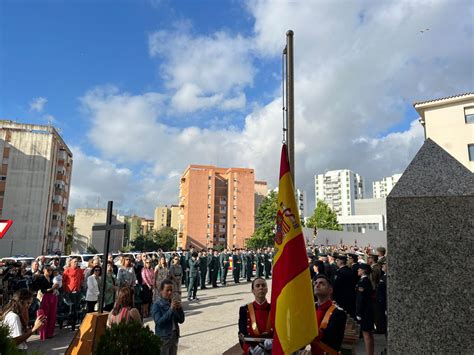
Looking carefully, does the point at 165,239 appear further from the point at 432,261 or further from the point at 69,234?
the point at 432,261

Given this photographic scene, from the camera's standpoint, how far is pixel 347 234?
35719 mm

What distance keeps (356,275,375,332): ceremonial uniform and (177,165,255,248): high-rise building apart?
8069cm

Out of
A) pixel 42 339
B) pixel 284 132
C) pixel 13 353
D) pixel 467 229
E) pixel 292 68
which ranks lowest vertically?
pixel 42 339

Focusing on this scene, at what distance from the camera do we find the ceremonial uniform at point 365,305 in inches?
269

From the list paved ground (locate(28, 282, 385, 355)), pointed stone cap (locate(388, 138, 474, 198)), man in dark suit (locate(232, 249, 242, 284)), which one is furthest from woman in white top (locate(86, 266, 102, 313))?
man in dark suit (locate(232, 249, 242, 284))

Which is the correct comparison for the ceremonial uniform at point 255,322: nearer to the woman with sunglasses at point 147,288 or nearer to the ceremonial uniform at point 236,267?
the woman with sunglasses at point 147,288

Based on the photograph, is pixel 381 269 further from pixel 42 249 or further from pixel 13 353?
pixel 42 249

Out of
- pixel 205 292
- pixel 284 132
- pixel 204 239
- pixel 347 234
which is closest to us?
pixel 284 132

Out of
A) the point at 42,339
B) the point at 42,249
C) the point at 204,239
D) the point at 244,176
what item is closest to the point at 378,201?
the point at 244,176

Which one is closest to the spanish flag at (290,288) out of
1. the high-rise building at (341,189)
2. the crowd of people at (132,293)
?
the crowd of people at (132,293)

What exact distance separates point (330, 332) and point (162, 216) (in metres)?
139

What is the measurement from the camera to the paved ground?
754cm

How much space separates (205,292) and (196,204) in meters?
72.0

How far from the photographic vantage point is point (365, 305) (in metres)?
7.07
